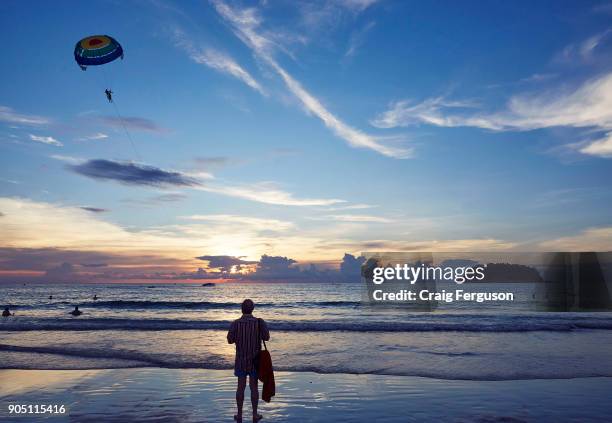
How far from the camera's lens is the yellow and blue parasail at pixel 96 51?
23.2 meters

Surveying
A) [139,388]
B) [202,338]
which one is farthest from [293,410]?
[202,338]

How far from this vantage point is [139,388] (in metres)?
12.4

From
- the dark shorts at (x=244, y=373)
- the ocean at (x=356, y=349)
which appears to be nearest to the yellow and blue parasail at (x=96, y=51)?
the ocean at (x=356, y=349)

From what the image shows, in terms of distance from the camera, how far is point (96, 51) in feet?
76.5

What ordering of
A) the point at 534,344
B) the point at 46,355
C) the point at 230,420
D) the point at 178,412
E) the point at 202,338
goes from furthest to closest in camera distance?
1. the point at 202,338
2. the point at 534,344
3. the point at 46,355
4. the point at 178,412
5. the point at 230,420

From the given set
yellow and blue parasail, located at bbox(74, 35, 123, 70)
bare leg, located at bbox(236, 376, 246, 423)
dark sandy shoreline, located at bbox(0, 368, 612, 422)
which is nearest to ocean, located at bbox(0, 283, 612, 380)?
dark sandy shoreline, located at bbox(0, 368, 612, 422)

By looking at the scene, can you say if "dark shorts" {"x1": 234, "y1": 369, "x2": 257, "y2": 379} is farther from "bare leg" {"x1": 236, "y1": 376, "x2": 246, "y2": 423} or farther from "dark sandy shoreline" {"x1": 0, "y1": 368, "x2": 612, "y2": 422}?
"dark sandy shoreline" {"x1": 0, "y1": 368, "x2": 612, "y2": 422}

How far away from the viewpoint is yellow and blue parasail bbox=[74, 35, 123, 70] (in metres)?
23.2

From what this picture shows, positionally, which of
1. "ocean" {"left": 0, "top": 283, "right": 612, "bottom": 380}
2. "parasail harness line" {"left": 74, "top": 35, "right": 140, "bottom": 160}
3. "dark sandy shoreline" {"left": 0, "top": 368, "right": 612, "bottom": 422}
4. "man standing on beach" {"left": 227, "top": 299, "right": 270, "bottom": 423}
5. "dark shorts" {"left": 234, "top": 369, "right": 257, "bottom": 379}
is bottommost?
"ocean" {"left": 0, "top": 283, "right": 612, "bottom": 380}

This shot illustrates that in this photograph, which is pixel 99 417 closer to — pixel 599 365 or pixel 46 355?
pixel 46 355

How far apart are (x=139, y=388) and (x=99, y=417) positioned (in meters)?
2.81

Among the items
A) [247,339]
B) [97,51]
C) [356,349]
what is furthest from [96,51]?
[247,339]

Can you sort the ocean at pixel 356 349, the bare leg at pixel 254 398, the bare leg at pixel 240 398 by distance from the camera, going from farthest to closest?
the ocean at pixel 356 349 < the bare leg at pixel 254 398 < the bare leg at pixel 240 398

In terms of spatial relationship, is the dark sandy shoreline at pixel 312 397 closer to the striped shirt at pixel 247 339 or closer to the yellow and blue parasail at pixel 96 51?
the striped shirt at pixel 247 339
